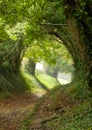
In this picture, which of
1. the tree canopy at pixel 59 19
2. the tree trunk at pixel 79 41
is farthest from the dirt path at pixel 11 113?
the tree trunk at pixel 79 41

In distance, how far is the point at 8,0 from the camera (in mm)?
12789

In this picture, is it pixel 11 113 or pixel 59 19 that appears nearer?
pixel 59 19

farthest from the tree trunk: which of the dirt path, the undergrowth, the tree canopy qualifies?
the dirt path

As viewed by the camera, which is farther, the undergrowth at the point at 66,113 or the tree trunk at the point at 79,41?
the tree trunk at the point at 79,41

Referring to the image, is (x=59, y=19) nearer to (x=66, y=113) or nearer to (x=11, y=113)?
(x=11, y=113)

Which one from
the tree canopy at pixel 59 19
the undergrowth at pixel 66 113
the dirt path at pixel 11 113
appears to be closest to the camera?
the undergrowth at pixel 66 113

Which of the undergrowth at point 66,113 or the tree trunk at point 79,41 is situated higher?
the tree trunk at point 79,41

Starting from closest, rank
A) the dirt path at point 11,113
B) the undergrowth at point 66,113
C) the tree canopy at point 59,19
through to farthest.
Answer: the undergrowth at point 66,113 → the tree canopy at point 59,19 → the dirt path at point 11,113

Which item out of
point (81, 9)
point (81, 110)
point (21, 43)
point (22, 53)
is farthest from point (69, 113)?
point (22, 53)

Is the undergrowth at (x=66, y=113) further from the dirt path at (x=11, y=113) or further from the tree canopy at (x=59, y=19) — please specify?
the tree canopy at (x=59, y=19)

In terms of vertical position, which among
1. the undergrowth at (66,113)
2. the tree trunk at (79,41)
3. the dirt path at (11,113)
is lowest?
the dirt path at (11,113)

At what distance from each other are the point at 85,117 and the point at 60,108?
3.25 metres

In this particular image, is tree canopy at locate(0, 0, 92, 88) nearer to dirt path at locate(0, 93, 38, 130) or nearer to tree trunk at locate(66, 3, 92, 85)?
tree trunk at locate(66, 3, 92, 85)

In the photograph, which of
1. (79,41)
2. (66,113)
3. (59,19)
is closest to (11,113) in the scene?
(59,19)
